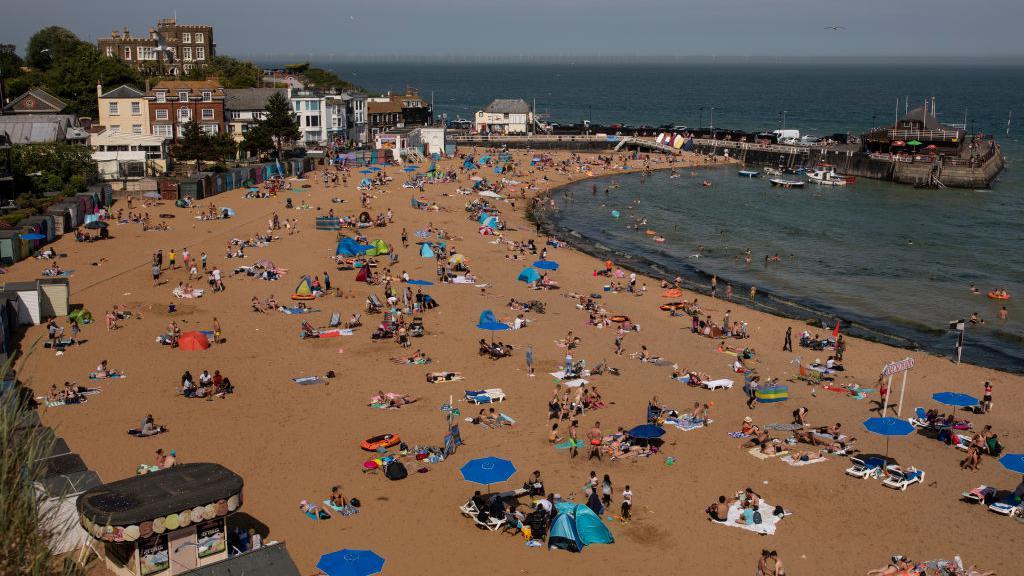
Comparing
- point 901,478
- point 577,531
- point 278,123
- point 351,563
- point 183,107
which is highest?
point 183,107

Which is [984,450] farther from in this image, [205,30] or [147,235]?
[205,30]

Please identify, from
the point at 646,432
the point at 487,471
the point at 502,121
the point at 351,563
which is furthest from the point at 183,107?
the point at 351,563

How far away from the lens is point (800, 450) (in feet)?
70.6

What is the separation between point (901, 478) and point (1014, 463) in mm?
2324

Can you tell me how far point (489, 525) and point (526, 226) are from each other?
119 ft

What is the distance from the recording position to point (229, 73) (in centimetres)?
10831

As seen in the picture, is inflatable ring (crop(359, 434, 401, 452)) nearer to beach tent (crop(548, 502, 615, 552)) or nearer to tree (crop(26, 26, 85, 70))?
beach tent (crop(548, 502, 615, 552))

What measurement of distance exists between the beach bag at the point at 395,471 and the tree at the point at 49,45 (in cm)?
9496

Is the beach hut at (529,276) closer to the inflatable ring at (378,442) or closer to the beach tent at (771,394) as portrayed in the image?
the beach tent at (771,394)

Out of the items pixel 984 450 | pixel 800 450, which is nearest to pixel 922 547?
pixel 800 450

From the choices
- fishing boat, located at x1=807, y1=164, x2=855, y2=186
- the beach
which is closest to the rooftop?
fishing boat, located at x1=807, y1=164, x2=855, y2=186

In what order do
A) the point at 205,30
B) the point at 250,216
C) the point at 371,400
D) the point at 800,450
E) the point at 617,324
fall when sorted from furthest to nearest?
the point at 205,30 → the point at 250,216 → the point at 617,324 → the point at 371,400 → the point at 800,450

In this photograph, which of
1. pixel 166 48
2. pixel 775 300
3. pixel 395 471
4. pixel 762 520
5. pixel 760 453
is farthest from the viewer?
pixel 166 48

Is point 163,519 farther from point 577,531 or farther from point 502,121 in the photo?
point 502,121
